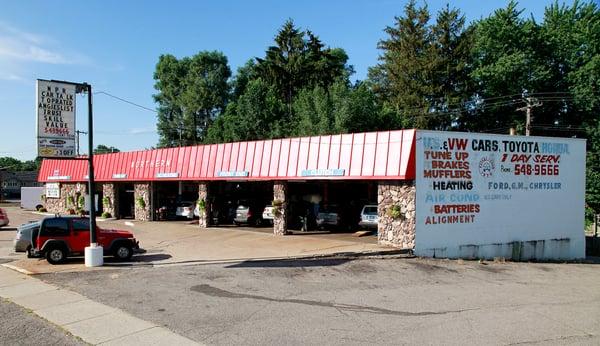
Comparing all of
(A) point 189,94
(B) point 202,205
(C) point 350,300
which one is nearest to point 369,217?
(B) point 202,205

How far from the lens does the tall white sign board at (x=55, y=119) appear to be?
16.2 meters

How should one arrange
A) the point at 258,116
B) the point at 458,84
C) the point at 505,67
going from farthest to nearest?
the point at 258,116
the point at 458,84
the point at 505,67

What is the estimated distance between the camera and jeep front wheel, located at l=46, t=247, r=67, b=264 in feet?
56.1

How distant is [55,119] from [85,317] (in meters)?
8.86

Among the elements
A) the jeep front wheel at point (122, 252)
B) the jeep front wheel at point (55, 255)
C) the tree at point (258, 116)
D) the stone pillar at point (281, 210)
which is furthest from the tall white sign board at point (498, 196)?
the tree at point (258, 116)

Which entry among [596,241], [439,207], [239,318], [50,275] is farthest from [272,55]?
[239,318]

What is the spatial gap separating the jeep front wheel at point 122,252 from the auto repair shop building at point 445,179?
8.50 meters

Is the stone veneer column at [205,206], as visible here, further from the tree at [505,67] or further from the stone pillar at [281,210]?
the tree at [505,67]

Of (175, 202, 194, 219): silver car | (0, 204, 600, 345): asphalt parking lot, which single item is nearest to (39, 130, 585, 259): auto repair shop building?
(0, 204, 600, 345): asphalt parking lot

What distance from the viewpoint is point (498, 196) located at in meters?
21.8

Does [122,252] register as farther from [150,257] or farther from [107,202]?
[107,202]

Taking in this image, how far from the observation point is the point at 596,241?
3238 centimetres

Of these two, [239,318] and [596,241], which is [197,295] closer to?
[239,318]

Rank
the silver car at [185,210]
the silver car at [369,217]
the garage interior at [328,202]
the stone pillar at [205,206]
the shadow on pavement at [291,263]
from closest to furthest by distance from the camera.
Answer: the shadow on pavement at [291,263] → the silver car at [369,217] → the garage interior at [328,202] → the stone pillar at [205,206] → the silver car at [185,210]
